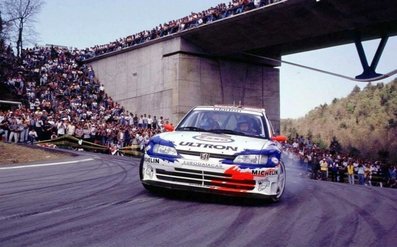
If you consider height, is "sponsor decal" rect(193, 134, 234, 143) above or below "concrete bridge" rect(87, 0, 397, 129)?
below

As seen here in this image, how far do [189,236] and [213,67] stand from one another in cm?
3158

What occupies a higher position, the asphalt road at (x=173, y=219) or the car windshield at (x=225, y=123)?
the car windshield at (x=225, y=123)

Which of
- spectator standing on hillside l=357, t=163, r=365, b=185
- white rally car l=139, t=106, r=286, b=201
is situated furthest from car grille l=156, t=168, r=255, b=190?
spectator standing on hillside l=357, t=163, r=365, b=185

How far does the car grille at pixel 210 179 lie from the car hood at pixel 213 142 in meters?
0.31

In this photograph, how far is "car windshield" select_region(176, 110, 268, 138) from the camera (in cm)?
769

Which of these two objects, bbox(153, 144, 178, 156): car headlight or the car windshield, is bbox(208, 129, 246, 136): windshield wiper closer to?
the car windshield

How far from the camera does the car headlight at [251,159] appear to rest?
6.53 metres

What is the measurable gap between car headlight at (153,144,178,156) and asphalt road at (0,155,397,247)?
2.23ft

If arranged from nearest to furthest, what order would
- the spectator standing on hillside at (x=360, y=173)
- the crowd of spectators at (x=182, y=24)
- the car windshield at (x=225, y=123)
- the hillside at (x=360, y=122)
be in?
the car windshield at (x=225, y=123) < the spectator standing on hillside at (x=360, y=173) < the crowd of spectators at (x=182, y=24) < the hillside at (x=360, y=122)

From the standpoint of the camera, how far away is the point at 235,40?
1266 inches

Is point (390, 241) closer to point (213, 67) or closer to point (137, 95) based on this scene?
point (213, 67)

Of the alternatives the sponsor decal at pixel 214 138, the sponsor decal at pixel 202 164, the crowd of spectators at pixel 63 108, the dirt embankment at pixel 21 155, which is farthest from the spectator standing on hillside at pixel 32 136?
the sponsor decal at pixel 202 164

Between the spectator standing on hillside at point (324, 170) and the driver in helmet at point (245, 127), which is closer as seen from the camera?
the driver in helmet at point (245, 127)

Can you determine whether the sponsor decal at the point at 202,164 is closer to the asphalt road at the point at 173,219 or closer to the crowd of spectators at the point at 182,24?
the asphalt road at the point at 173,219
